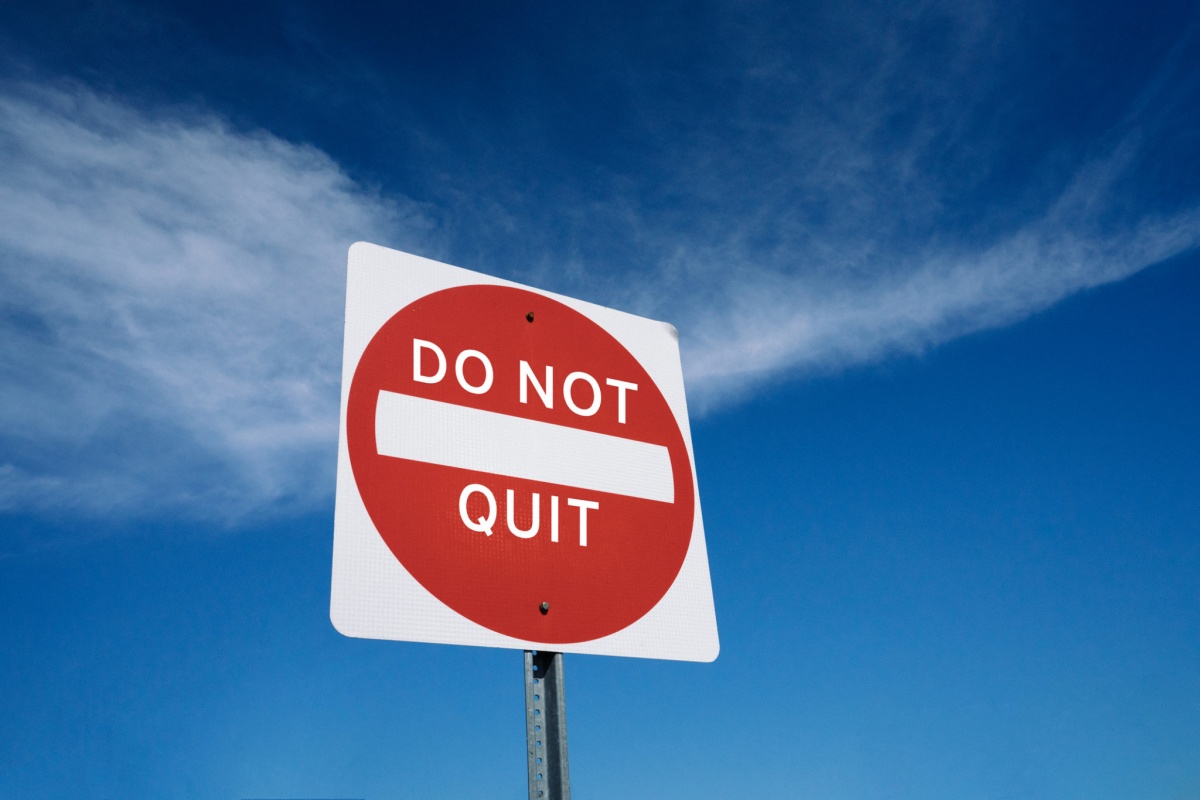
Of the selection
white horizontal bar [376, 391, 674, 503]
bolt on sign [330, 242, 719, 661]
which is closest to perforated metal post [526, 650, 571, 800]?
bolt on sign [330, 242, 719, 661]

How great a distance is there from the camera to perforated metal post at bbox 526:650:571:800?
6.40 feet

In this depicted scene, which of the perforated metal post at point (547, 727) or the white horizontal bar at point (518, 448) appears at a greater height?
the white horizontal bar at point (518, 448)

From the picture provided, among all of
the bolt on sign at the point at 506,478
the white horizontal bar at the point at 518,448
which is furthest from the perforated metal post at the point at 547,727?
the white horizontal bar at the point at 518,448

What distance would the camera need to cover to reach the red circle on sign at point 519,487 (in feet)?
6.82

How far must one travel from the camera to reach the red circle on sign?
208 centimetres

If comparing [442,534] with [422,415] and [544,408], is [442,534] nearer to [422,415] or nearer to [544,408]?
[422,415]

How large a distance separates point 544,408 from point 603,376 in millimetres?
275

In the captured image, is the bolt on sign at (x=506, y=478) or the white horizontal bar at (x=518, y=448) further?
the white horizontal bar at (x=518, y=448)

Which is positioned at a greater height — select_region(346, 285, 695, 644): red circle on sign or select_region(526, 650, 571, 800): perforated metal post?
select_region(346, 285, 695, 644): red circle on sign

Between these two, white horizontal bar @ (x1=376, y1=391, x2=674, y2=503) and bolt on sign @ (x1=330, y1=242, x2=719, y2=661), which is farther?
white horizontal bar @ (x1=376, y1=391, x2=674, y2=503)

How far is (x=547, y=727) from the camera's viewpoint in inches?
79.7

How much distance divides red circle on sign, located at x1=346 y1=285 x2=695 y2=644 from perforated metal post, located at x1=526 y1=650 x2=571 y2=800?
0.22 ft

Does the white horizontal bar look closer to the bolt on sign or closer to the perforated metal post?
the bolt on sign

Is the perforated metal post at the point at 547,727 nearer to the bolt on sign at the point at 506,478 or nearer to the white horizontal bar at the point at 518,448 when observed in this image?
the bolt on sign at the point at 506,478
